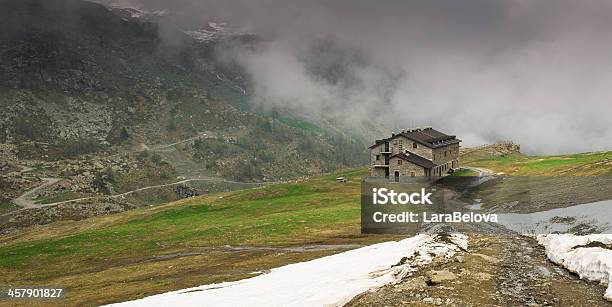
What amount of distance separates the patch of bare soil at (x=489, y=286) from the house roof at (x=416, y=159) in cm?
8136

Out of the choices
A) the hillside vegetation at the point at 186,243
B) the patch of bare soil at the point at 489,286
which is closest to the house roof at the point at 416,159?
the hillside vegetation at the point at 186,243

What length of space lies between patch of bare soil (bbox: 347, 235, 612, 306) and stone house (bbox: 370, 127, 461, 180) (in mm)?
83153

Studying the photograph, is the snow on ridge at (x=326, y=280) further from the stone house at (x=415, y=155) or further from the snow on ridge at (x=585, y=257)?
the stone house at (x=415, y=155)

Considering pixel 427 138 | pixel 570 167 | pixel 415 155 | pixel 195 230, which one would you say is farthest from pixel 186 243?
pixel 570 167

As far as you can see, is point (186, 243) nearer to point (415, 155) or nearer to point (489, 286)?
point (489, 286)

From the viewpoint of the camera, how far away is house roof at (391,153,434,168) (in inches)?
4458

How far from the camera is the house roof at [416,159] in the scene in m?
113

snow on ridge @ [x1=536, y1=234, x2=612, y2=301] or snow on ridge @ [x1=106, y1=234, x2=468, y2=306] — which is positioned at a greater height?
snow on ridge @ [x1=536, y1=234, x2=612, y2=301]

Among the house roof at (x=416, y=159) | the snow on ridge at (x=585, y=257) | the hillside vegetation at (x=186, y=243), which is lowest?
the hillside vegetation at (x=186, y=243)

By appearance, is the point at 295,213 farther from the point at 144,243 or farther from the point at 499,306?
the point at 499,306

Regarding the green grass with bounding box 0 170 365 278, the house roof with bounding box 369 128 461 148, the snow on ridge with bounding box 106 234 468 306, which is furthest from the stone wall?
the snow on ridge with bounding box 106 234 468 306

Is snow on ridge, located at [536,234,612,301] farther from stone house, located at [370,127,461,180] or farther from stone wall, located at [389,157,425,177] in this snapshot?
stone house, located at [370,127,461,180]

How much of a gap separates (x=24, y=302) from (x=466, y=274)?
45.7 metres

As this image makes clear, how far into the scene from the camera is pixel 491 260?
103 feet
